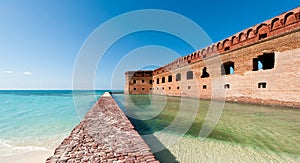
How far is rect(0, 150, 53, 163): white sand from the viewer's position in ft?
11.0

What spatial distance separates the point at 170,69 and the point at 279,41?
15564 millimetres

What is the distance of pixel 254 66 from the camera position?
11.2m

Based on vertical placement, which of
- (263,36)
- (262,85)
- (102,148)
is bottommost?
(102,148)

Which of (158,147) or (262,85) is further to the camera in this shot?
(262,85)

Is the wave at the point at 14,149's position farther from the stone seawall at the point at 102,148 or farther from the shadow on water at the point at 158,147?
the shadow on water at the point at 158,147

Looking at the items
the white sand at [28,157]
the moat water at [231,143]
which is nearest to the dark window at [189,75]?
the moat water at [231,143]

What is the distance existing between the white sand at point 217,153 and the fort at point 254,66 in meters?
7.87

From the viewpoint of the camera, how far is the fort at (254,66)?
862 centimetres

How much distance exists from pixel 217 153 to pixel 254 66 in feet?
35.8

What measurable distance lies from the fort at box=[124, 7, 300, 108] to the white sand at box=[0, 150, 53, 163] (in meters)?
12.1

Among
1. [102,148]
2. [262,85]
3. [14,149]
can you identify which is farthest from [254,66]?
[14,149]

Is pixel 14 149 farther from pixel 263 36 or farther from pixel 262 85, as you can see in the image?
pixel 263 36

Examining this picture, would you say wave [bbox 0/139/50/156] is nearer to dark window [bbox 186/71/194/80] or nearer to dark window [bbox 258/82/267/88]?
dark window [bbox 258/82/267/88]

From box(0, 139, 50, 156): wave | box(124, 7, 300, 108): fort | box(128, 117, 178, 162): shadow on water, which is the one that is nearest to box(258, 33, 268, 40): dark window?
box(124, 7, 300, 108): fort
